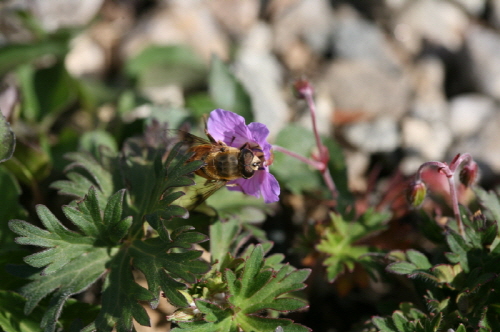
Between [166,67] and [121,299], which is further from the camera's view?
[166,67]

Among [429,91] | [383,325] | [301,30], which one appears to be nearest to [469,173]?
[383,325]

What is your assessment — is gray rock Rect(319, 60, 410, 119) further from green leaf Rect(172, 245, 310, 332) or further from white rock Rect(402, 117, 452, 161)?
green leaf Rect(172, 245, 310, 332)

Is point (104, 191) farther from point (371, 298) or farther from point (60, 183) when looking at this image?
point (371, 298)

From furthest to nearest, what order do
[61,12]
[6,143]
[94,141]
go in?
[61,12] → [94,141] → [6,143]

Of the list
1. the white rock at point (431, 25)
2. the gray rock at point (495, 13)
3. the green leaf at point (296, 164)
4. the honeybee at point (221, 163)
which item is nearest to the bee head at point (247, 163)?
the honeybee at point (221, 163)

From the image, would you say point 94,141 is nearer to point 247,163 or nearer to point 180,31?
point 247,163
